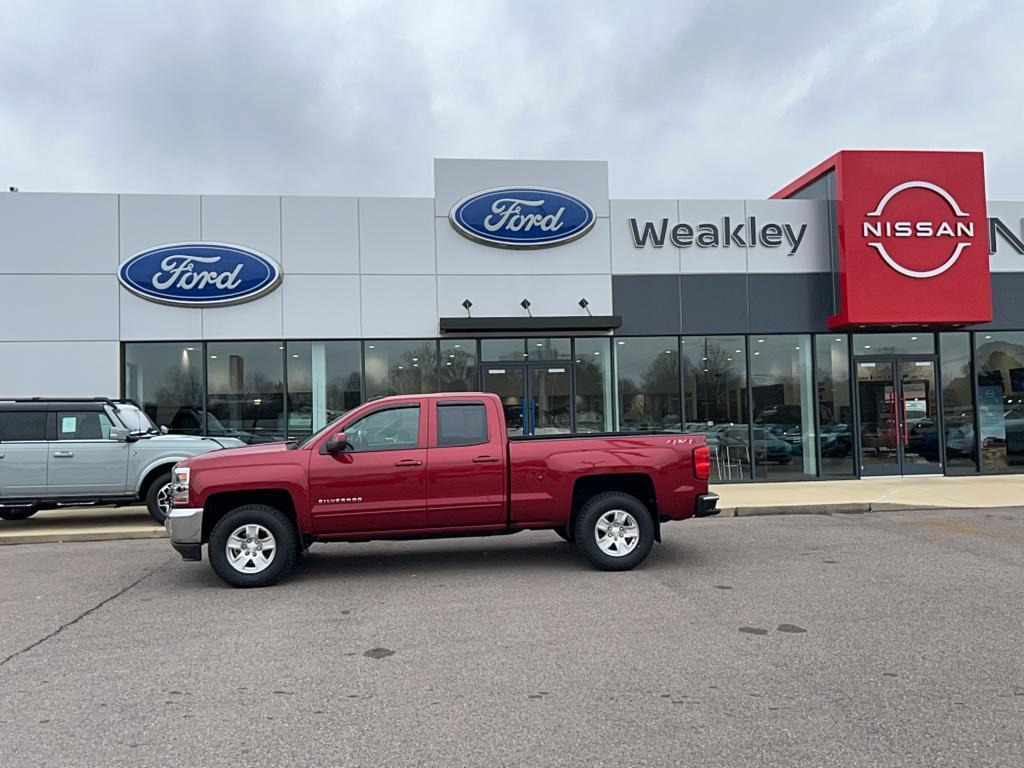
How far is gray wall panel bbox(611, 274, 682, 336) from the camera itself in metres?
16.5

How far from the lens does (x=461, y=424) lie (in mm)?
8547

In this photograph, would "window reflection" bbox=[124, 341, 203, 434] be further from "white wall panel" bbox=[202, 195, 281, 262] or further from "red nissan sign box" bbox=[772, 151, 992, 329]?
"red nissan sign box" bbox=[772, 151, 992, 329]

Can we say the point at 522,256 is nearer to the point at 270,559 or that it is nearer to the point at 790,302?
the point at 790,302

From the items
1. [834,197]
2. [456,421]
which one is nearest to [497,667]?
[456,421]

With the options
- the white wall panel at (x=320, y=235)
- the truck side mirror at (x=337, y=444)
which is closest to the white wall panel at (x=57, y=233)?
the white wall panel at (x=320, y=235)

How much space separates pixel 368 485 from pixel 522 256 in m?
9.10

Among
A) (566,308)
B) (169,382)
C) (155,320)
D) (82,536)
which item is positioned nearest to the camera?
(82,536)

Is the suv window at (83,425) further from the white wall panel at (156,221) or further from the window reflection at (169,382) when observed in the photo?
the white wall panel at (156,221)

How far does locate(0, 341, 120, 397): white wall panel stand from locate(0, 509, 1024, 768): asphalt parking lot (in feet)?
22.3

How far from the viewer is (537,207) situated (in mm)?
16266

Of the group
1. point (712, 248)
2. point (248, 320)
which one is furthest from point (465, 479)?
point (712, 248)

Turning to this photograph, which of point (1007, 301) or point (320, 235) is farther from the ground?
point (320, 235)

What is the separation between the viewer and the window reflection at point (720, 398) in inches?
664

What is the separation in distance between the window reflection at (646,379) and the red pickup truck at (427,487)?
7.98 meters
